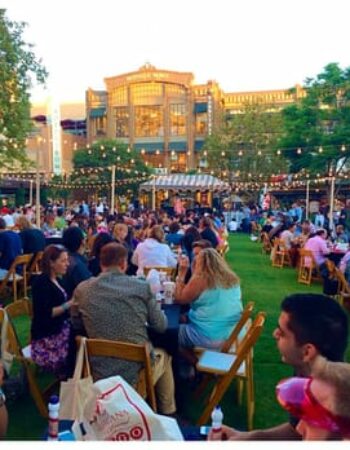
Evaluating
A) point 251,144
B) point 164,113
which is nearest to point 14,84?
point 251,144

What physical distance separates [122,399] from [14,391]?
2678mm

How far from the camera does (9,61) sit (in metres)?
18.3

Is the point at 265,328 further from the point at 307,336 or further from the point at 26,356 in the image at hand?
the point at 307,336

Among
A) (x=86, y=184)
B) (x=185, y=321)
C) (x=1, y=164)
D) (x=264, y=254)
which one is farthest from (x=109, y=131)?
(x=185, y=321)

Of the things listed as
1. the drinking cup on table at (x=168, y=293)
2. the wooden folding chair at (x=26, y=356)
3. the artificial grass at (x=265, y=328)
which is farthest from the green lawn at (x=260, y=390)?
the drinking cup on table at (x=168, y=293)

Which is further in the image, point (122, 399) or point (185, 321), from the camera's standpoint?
point (185, 321)

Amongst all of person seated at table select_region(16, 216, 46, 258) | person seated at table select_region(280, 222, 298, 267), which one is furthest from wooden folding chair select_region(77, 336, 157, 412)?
person seated at table select_region(280, 222, 298, 267)

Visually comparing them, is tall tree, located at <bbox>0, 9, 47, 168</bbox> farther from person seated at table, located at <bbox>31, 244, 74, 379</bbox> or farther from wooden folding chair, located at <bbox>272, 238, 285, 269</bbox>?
person seated at table, located at <bbox>31, 244, 74, 379</bbox>

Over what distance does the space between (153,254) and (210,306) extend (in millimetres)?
2511

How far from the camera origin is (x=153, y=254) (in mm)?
6484

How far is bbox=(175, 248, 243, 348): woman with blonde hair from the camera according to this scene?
4.05 m

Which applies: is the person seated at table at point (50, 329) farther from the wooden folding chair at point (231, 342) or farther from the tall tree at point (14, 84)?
the tall tree at point (14, 84)

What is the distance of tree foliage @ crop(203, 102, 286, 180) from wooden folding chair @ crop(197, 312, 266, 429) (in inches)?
1099

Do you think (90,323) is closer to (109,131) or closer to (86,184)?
(86,184)
